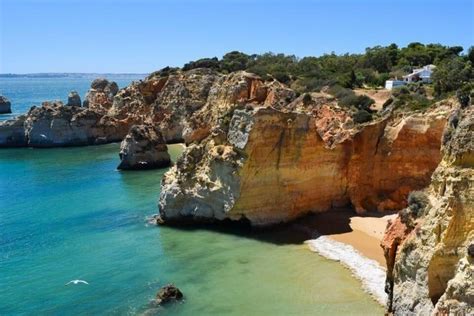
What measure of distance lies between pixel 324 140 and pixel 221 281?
11.6 metres

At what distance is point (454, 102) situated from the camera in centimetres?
2731

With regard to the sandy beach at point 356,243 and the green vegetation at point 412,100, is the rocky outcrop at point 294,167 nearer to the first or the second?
the sandy beach at point 356,243

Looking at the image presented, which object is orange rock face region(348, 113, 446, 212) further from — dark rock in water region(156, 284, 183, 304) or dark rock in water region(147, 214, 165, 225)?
dark rock in water region(156, 284, 183, 304)

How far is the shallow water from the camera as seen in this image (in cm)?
2069

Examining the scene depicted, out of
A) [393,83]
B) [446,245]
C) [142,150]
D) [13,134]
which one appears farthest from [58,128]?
[446,245]

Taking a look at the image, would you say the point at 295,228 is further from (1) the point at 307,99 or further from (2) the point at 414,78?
(2) the point at 414,78

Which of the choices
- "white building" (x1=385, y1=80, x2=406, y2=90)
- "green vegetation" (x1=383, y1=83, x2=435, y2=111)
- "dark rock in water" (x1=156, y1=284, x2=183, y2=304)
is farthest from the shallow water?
"white building" (x1=385, y1=80, x2=406, y2=90)

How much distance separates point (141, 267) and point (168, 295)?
178 inches

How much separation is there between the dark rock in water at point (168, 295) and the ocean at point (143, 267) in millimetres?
336

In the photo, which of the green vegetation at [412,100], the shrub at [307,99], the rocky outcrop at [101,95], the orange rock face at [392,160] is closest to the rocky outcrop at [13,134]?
the rocky outcrop at [101,95]

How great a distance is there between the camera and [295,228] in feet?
94.2

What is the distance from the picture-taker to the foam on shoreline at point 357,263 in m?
21.3

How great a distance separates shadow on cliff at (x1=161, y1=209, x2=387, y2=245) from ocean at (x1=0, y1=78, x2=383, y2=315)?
0.44 feet

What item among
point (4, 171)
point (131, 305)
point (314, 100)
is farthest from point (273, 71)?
point (131, 305)
